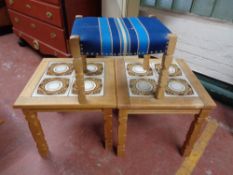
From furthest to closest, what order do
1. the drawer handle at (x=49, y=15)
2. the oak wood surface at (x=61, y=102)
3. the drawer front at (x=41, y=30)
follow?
the drawer front at (x=41, y=30), the drawer handle at (x=49, y=15), the oak wood surface at (x=61, y=102)

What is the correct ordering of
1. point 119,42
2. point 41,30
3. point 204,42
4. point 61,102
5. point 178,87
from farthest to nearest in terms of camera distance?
point 41,30 → point 204,42 → point 178,87 → point 61,102 → point 119,42

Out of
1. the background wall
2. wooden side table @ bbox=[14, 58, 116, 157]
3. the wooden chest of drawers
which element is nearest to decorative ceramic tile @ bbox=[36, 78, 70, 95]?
wooden side table @ bbox=[14, 58, 116, 157]

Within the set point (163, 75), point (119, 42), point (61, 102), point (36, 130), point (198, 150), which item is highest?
point (119, 42)

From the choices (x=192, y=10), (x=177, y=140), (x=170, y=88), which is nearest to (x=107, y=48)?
(x=170, y=88)

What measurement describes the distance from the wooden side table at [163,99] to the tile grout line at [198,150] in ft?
0.17

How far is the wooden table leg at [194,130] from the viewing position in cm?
85

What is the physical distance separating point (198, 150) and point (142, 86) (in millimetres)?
544

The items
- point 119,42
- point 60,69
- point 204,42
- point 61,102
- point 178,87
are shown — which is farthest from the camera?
point 204,42

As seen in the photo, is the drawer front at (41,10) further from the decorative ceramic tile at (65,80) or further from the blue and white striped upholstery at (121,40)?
the blue and white striped upholstery at (121,40)

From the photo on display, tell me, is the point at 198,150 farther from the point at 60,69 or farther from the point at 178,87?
the point at 60,69

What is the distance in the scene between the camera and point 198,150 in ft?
3.52

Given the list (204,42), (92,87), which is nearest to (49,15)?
(92,87)

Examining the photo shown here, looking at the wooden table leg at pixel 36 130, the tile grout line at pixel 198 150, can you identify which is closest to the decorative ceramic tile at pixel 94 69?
the wooden table leg at pixel 36 130

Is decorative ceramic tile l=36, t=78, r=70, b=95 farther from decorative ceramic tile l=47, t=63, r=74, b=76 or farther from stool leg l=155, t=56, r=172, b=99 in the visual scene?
stool leg l=155, t=56, r=172, b=99
